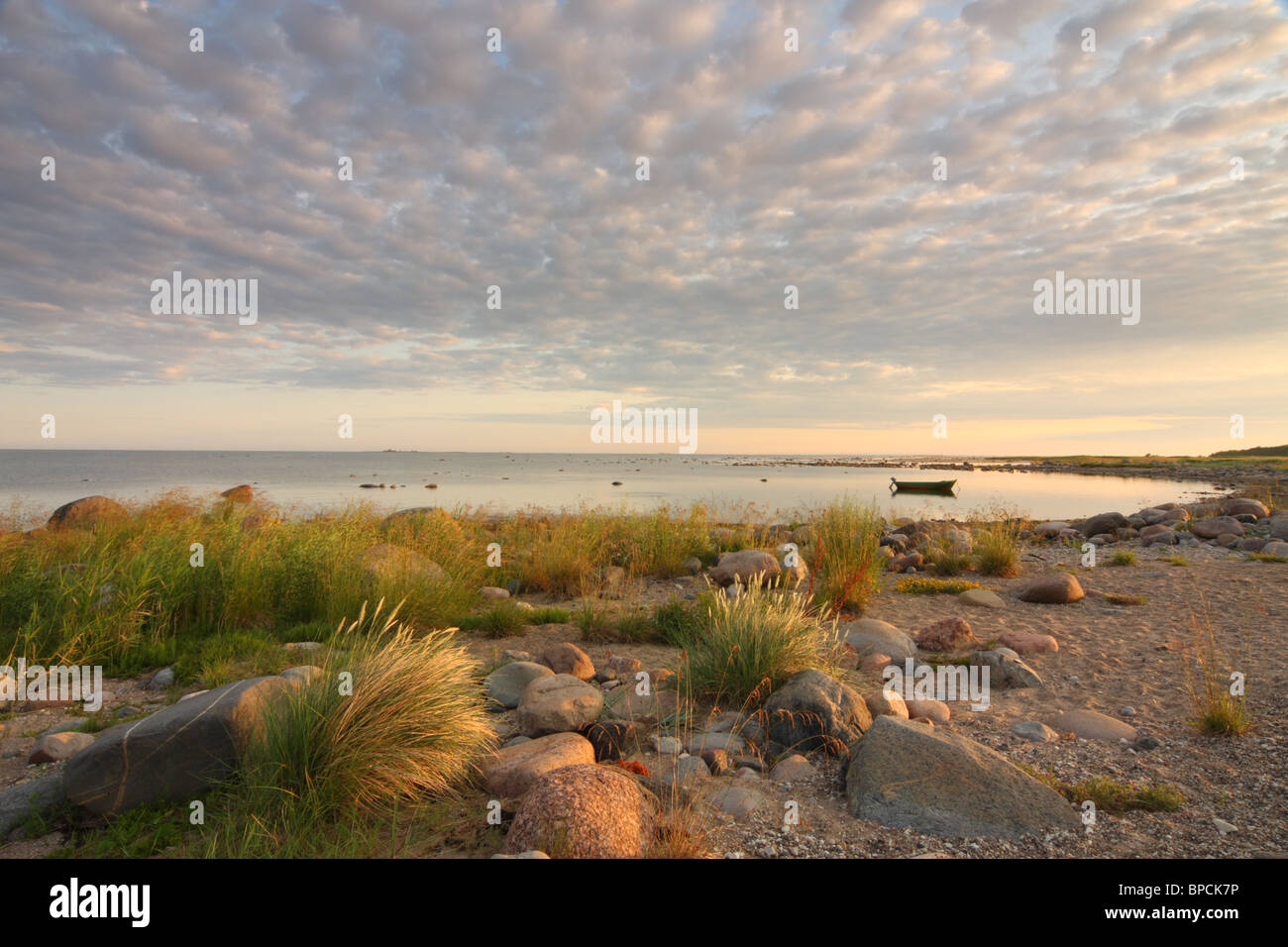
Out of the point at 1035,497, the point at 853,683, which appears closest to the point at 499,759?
the point at 853,683

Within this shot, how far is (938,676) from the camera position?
6.61m

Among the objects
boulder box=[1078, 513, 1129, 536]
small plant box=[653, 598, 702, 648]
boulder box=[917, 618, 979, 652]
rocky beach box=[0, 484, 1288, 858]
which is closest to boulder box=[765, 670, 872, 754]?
rocky beach box=[0, 484, 1288, 858]

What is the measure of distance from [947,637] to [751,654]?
3.31 meters

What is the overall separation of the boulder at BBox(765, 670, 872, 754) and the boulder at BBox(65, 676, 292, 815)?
11.3 feet

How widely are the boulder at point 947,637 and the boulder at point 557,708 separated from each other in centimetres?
445

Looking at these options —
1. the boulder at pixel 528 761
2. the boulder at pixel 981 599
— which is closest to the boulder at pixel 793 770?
the boulder at pixel 528 761

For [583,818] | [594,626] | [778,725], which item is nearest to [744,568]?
[594,626]

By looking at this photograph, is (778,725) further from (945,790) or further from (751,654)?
(945,790)

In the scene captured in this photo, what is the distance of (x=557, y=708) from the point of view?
5086 millimetres

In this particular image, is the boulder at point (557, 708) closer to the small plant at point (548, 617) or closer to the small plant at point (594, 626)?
the small plant at point (594, 626)

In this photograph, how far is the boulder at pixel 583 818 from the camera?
314cm

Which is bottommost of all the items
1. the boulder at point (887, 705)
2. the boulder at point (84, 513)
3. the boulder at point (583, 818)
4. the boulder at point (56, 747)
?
the boulder at point (887, 705)
